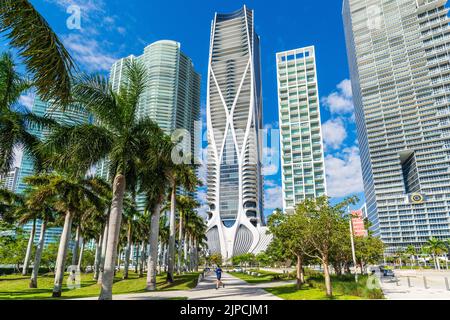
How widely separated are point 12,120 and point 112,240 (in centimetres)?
773

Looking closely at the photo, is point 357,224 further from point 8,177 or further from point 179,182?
point 8,177

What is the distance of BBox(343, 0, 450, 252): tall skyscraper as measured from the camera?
476 ft

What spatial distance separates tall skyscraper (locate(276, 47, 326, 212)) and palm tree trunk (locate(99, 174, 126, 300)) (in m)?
129

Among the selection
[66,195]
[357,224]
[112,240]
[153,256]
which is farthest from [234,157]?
[112,240]

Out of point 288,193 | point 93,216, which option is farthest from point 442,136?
Result: point 93,216

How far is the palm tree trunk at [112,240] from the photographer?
1404cm

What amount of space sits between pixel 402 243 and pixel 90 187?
542ft

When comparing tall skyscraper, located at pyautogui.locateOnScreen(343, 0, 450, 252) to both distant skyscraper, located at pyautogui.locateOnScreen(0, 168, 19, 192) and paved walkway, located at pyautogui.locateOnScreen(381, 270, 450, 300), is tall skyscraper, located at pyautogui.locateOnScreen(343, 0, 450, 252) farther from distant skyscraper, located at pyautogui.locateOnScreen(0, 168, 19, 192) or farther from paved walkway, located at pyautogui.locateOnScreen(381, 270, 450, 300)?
distant skyscraper, located at pyautogui.locateOnScreen(0, 168, 19, 192)

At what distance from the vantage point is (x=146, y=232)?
51719mm

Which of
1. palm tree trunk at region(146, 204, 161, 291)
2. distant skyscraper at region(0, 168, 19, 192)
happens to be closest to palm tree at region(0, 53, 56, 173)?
distant skyscraper at region(0, 168, 19, 192)

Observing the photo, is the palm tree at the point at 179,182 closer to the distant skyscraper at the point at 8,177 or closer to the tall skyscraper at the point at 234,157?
the distant skyscraper at the point at 8,177

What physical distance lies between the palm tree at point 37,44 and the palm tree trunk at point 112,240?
8.55 meters

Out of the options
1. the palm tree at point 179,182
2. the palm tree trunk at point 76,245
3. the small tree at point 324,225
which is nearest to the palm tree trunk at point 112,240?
the small tree at point 324,225

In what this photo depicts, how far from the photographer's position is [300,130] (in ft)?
503
